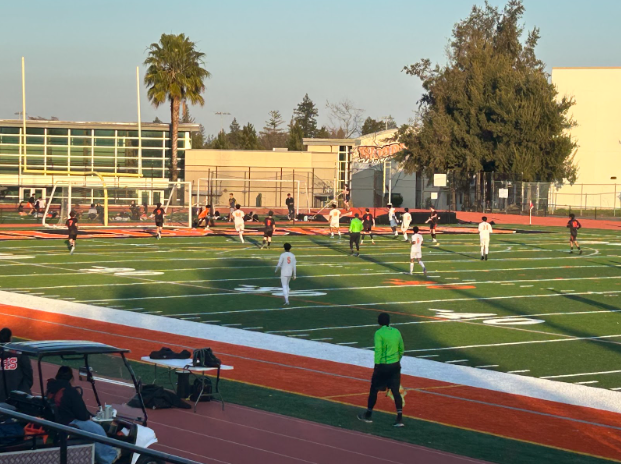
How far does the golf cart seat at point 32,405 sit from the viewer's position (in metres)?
8.28

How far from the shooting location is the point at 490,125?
7169 cm

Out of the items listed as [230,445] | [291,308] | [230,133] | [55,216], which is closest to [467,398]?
[230,445]

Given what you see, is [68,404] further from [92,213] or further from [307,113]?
[307,113]

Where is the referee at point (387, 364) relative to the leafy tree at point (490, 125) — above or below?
below

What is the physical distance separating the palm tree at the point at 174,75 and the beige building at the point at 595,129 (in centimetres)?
3154

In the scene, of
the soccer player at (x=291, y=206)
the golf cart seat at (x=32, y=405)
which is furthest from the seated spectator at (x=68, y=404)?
the soccer player at (x=291, y=206)

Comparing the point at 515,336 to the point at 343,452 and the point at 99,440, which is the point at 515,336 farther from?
the point at 99,440

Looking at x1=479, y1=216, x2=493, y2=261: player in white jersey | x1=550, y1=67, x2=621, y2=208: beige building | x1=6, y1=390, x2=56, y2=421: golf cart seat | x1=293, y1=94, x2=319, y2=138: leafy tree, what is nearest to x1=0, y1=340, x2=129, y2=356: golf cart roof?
x1=6, y1=390, x2=56, y2=421: golf cart seat

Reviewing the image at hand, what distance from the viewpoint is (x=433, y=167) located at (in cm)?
7394

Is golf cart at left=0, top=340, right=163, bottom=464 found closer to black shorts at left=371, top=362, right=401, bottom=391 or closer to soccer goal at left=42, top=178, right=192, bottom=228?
black shorts at left=371, top=362, right=401, bottom=391

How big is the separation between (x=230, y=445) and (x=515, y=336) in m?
9.42

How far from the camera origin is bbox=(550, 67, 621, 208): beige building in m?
71.9

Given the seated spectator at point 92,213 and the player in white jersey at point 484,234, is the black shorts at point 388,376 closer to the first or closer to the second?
the player in white jersey at point 484,234

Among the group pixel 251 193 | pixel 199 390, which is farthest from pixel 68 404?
pixel 251 193
